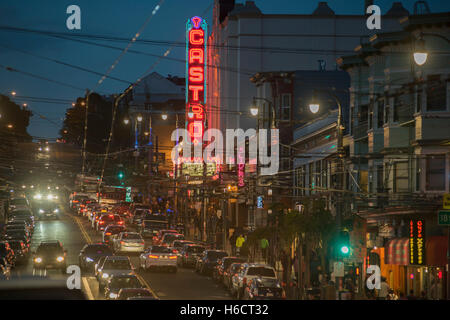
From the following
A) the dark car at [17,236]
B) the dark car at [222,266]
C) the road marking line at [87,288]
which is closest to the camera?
the road marking line at [87,288]

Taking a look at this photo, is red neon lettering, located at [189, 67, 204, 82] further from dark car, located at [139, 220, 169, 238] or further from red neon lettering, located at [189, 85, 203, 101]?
dark car, located at [139, 220, 169, 238]

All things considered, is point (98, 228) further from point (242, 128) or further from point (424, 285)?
point (424, 285)

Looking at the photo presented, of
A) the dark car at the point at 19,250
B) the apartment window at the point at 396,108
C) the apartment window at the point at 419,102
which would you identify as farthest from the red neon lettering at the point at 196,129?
the apartment window at the point at 419,102

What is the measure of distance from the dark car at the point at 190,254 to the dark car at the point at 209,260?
303 cm

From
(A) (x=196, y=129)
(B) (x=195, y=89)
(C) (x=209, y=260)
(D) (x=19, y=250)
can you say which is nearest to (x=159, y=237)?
(D) (x=19, y=250)

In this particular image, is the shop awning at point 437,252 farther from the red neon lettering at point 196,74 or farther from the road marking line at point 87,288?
the red neon lettering at point 196,74

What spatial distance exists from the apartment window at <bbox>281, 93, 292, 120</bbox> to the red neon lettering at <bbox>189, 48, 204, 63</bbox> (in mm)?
18770

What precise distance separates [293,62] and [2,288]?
5167 centimetres

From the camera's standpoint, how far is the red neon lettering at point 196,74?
78.8 metres

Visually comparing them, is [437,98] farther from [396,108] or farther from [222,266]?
[222,266]

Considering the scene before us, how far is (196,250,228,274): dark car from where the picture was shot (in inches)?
1694

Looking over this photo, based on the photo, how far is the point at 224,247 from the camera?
63.6 meters

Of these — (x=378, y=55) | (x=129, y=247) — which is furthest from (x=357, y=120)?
(x=129, y=247)

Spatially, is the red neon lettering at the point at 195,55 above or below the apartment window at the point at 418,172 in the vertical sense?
above
